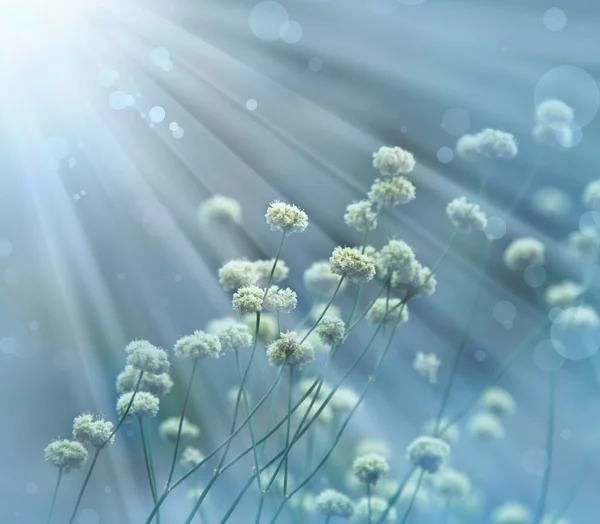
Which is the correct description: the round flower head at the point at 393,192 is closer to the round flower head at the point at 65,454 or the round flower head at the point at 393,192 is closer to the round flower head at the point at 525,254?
the round flower head at the point at 525,254

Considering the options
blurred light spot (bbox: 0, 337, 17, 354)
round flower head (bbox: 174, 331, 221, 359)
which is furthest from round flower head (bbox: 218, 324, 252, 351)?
blurred light spot (bbox: 0, 337, 17, 354)

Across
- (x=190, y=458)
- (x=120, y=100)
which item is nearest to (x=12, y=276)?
(x=120, y=100)

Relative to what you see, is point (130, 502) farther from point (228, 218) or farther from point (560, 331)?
point (560, 331)

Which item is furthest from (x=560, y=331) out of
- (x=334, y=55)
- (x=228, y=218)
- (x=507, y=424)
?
(x=334, y=55)

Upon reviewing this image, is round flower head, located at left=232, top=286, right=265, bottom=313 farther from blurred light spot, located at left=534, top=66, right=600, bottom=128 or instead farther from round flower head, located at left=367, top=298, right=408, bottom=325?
blurred light spot, located at left=534, top=66, right=600, bottom=128

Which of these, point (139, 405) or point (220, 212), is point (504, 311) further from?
point (139, 405)

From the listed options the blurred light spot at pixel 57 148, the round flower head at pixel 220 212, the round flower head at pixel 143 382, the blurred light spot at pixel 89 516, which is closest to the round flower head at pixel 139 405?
the round flower head at pixel 143 382
